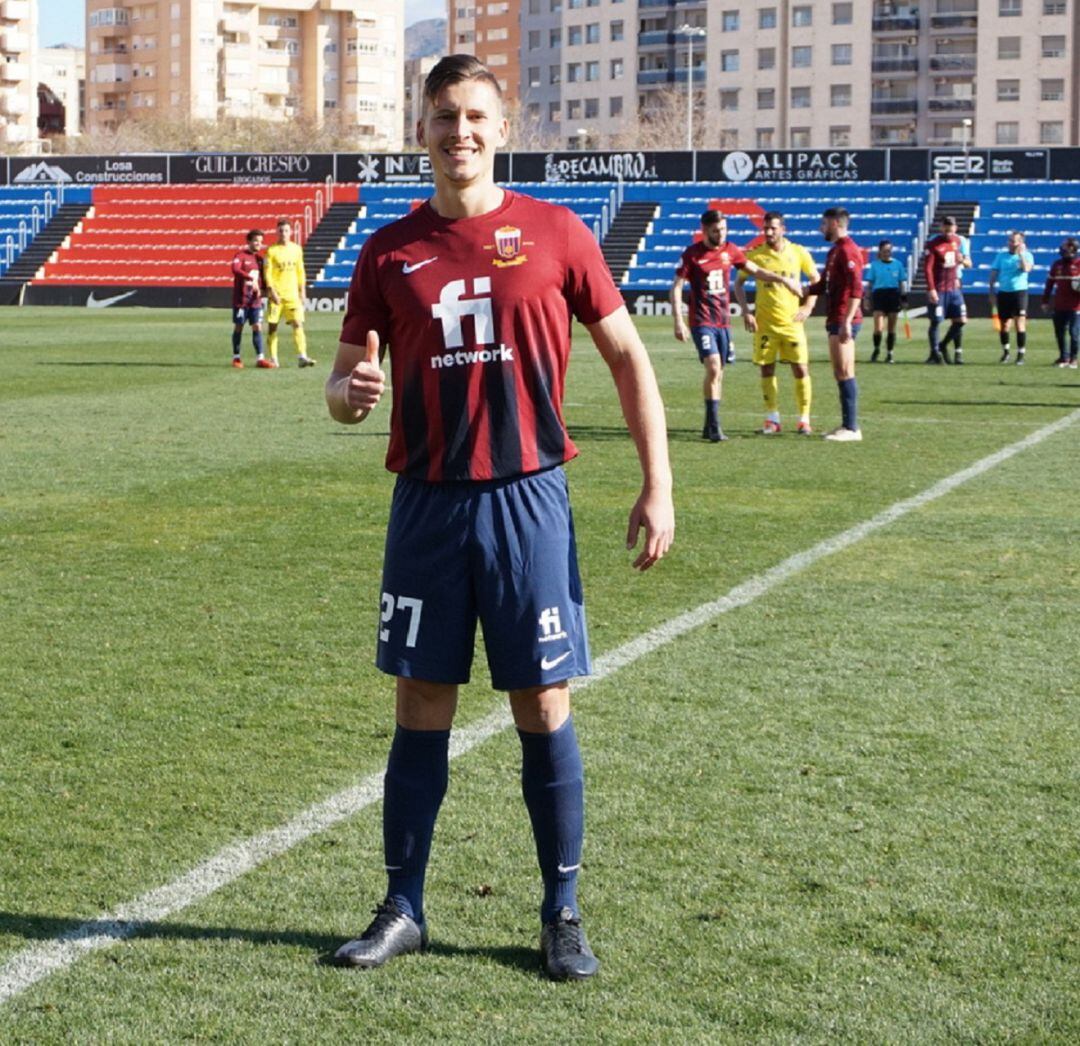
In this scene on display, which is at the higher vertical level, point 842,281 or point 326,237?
point 326,237

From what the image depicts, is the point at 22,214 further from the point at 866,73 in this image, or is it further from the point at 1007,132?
the point at 1007,132

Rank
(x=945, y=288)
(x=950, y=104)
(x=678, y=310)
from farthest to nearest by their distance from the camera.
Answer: (x=950, y=104) < (x=945, y=288) < (x=678, y=310)

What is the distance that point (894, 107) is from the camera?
126125mm

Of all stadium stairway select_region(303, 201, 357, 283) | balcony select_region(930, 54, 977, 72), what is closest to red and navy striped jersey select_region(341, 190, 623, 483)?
stadium stairway select_region(303, 201, 357, 283)

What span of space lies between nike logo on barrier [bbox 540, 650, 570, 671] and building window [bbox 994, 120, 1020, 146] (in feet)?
401

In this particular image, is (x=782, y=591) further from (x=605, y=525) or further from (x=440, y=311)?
(x=440, y=311)

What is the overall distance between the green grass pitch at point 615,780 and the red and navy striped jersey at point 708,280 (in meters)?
3.98

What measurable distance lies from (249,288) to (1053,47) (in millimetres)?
104103

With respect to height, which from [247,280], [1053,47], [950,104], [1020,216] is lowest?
[247,280]

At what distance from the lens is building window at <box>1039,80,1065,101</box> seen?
118m

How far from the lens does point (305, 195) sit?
54.9m

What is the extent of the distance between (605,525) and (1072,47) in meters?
116

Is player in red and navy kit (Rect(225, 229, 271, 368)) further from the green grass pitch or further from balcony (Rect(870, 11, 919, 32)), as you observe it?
balcony (Rect(870, 11, 919, 32))

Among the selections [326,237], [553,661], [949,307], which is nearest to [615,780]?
[553,661]
